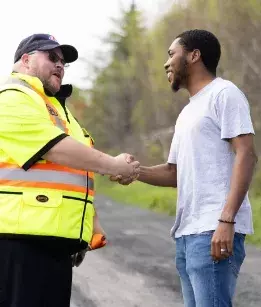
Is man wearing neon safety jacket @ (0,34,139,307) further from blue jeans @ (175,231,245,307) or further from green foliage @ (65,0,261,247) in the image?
green foliage @ (65,0,261,247)

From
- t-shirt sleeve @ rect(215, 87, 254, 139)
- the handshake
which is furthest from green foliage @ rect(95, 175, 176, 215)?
t-shirt sleeve @ rect(215, 87, 254, 139)

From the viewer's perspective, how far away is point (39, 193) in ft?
10.3

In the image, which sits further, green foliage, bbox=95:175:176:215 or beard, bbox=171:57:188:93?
green foliage, bbox=95:175:176:215

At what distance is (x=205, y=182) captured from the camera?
334 cm

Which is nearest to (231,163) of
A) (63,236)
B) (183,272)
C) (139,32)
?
(183,272)

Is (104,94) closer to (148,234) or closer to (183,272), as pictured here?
(148,234)

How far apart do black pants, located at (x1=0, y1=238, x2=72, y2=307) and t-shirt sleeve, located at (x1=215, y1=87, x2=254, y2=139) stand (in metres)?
0.94

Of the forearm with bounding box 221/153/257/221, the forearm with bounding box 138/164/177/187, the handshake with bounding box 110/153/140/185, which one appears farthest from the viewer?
the forearm with bounding box 138/164/177/187

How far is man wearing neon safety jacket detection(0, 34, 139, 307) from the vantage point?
122 inches

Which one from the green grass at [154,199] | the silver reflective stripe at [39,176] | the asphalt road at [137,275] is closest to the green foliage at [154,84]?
the green grass at [154,199]

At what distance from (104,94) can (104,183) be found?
1141 centimetres

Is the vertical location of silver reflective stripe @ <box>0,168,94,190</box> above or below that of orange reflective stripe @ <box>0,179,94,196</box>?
above

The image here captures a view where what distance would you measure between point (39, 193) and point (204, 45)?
1.08 m

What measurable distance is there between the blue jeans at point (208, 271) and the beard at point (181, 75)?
0.76 metres
